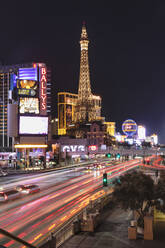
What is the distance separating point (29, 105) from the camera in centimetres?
9256

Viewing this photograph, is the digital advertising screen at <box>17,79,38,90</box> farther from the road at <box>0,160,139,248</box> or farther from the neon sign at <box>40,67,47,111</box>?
the road at <box>0,160,139,248</box>

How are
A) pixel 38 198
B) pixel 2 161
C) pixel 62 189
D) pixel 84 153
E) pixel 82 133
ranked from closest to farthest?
pixel 38 198, pixel 62 189, pixel 2 161, pixel 84 153, pixel 82 133

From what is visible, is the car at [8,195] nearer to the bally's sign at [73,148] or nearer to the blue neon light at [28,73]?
the bally's sign at [73,148]

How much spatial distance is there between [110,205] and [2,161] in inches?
2067

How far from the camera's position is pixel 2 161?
75.3 meters

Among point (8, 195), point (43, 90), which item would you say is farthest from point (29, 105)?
point (8, 195)

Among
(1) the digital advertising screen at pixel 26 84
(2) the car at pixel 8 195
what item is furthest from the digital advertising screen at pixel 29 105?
(2) the car at pixel 8 195

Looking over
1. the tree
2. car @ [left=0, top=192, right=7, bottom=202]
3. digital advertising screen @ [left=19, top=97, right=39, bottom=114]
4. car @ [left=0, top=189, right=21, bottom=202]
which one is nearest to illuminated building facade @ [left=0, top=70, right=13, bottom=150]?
digital advertising screen @ [left=19, top=97, right=39, bottom=114]

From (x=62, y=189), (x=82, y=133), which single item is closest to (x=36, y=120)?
(x=62, y=189)

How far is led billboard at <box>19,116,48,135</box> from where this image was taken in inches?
3359

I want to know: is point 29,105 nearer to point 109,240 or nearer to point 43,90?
point 43,90

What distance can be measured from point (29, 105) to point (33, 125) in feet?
29.4

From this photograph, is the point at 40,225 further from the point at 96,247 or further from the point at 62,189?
the point at 62,189

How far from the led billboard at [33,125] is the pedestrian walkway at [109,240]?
6608cm
